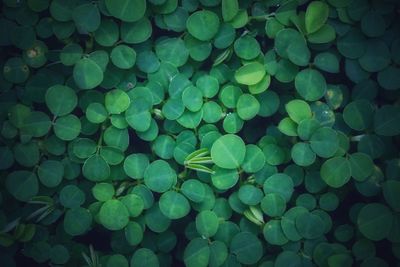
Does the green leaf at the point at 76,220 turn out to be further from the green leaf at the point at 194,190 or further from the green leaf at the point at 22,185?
the green leaf at the point at 194,190

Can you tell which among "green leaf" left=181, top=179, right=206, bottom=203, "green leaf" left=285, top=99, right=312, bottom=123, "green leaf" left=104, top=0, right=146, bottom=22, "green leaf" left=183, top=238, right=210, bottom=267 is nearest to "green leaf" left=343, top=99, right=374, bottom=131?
"green leaf" left=285, top=99, right=312, bottom=123

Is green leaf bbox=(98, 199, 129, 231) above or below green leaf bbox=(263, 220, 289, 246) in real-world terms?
above

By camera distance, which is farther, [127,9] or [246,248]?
[246,248]

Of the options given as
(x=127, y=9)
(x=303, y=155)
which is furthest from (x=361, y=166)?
(x=127, y=9)

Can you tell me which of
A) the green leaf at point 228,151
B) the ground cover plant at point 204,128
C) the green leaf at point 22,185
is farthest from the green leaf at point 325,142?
the green leaf at point 22,185

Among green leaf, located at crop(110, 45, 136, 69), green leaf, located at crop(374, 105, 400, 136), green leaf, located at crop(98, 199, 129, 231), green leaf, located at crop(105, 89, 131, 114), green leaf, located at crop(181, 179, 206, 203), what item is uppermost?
green leaf, located at crop(110, 45, 136, 69)

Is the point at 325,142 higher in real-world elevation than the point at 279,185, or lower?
higher

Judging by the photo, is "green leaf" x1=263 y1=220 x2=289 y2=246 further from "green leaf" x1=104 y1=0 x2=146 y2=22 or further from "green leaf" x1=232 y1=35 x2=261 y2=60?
"green leaf" x1=104 y1=0 x2=146 y2=22

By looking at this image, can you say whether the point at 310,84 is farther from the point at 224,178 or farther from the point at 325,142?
the point at 224,178

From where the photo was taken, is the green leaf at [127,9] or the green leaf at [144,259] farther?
the green leaf at [144,259]
